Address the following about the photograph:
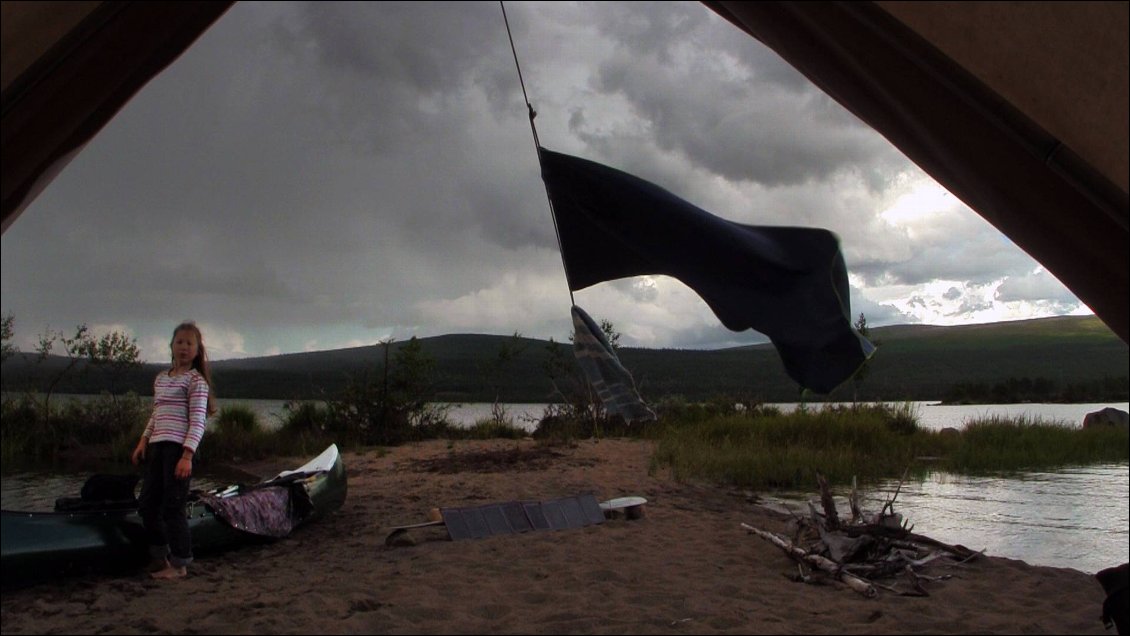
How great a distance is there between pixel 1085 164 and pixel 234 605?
16.4ft

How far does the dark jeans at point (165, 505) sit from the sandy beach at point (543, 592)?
0.79ft

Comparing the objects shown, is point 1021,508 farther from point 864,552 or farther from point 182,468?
point 182,468

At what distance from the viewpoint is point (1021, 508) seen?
9453mm

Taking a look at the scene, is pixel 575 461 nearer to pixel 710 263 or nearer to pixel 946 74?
pixel 710 263

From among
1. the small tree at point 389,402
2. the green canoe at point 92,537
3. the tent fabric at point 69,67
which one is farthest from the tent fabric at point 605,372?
the small tree at point 389,402

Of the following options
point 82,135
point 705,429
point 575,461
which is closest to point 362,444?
point 575,461

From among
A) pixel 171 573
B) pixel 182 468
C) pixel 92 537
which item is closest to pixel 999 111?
pixel 182 468

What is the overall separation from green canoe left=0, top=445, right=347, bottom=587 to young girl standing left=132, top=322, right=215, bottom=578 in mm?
256

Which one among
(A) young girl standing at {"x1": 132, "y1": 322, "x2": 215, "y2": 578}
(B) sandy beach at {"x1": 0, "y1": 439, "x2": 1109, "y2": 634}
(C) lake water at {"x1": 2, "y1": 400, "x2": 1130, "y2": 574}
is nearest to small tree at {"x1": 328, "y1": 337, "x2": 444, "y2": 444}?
(C) lake water at {"x1": 2, "y1": 400, "x2": 1130, "y2": 574}

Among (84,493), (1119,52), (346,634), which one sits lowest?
(346,634)

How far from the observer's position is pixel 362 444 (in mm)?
15258

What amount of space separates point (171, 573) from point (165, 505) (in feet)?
1.89

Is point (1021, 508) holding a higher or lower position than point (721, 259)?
lower

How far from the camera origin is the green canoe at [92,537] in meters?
5.24
